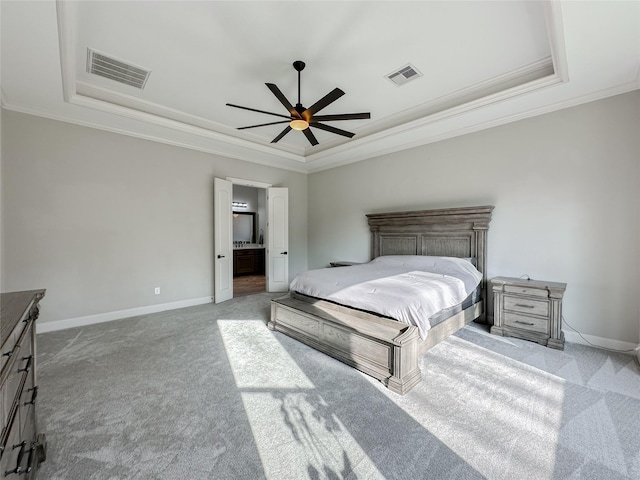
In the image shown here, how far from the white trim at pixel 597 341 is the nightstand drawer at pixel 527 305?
0.53m

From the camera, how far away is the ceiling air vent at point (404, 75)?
9.97ft

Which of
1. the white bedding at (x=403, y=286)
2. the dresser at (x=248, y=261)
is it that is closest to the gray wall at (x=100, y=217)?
the white bedding at (x=403, y=286)

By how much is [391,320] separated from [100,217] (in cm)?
419

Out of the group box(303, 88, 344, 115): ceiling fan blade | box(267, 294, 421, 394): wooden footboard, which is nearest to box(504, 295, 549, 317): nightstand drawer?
box(267, 294, 421, 394): wooden footboard

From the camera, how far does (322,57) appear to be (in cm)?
283

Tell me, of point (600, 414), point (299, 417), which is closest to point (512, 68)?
point (600, 414)

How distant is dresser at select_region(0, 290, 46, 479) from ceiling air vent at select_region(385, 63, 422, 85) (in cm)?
361

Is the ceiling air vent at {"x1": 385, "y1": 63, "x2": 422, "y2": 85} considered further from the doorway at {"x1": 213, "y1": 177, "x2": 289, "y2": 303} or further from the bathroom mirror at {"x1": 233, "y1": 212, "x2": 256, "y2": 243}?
the bathroom mirror at {"x1": 233, "y1": 212, "x2": 256, "y2": 243}

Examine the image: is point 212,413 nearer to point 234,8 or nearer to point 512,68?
point 234,8

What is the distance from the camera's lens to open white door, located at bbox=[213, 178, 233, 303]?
16.3 ft

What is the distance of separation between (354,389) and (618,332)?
305 centimetres

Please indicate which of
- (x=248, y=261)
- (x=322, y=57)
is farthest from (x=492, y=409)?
(x=248, y=261)

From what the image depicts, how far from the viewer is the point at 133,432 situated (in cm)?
180

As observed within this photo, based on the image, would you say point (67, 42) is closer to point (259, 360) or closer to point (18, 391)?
point (18, 391)
